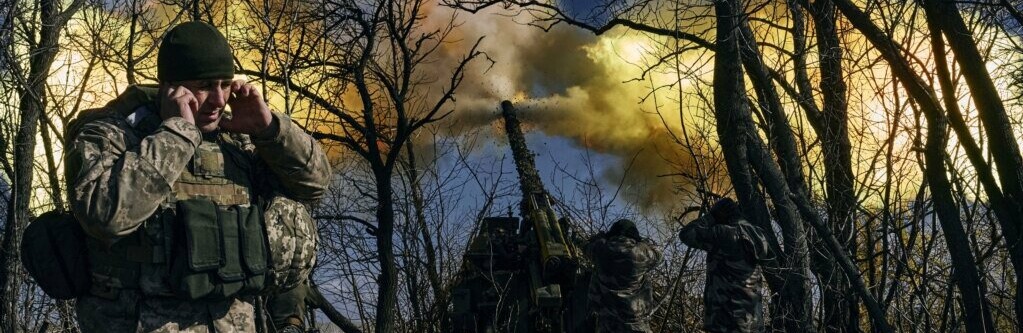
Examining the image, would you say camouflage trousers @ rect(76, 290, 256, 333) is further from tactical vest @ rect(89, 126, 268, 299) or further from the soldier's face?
the soldier's face

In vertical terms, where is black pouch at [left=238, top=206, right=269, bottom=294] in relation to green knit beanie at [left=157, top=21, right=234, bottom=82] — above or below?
below

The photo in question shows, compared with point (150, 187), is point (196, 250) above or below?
below

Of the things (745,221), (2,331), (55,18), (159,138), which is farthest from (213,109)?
(55,18)

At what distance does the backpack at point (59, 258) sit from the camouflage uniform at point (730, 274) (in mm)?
5145

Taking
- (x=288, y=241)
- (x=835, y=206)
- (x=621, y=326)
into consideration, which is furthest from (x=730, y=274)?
(x=288, y=241)

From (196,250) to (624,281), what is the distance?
540 centimetres

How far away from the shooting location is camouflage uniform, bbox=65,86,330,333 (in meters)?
3.23

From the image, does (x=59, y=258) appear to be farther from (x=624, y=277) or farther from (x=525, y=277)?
(x=525, y=277)

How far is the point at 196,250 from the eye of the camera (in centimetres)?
344

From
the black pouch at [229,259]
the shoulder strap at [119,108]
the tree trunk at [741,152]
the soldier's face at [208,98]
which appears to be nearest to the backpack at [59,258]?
the shoulder strap at [119,108]

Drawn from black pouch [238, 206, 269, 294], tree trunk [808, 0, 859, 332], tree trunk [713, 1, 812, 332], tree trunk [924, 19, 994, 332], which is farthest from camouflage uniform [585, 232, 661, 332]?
black pouch [238, 206, 269, 294]

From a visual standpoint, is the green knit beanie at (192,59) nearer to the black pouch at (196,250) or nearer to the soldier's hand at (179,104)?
the soldier's hand at (179,104)

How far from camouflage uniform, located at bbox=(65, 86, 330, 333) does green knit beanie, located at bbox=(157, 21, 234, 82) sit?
7.4 inches

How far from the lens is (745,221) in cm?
781
